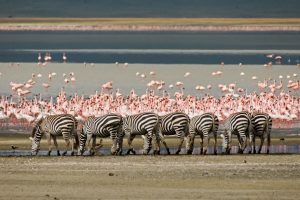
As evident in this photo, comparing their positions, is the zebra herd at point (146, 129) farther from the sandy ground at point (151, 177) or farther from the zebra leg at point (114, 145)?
the sandy ground at point (151, 177)

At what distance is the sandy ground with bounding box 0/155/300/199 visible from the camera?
23188mm

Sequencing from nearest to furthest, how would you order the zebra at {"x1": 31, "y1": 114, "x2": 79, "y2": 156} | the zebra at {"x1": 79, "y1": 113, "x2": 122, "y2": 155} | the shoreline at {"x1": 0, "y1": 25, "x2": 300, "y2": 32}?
1. the zebra at {"x1": 79, "y1": 113, "x2": 122, "y2": 155}
2. the zebra at {"x1": 31, "y1": 114, "x2": 79, "y2": 156}
3. the shoreline at {"x1": 0, "y1": 25, "x2": 300, "y2": 32}

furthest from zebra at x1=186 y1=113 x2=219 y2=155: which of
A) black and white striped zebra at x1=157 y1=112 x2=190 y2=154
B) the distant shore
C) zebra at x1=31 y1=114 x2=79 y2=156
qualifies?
the distant shore

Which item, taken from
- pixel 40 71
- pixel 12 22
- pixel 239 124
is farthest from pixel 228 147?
pixel 12 22

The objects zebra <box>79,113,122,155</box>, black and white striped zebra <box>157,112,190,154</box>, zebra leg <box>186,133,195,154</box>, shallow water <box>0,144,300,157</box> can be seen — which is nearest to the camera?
zebra <box>79,113,122,155</box>

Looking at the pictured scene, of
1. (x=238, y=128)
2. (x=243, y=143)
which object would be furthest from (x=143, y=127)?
(x=243, y=143)

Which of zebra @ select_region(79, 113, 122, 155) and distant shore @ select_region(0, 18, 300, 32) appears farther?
distant shore @ select_region(0, 18, 300, 32)

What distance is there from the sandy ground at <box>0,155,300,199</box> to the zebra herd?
1173mm

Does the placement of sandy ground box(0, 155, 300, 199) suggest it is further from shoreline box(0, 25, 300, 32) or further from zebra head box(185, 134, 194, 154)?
shoreline box(0, 25, 300, 32)

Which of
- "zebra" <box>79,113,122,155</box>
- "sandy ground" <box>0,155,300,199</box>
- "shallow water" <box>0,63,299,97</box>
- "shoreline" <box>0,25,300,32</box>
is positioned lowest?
"sandy ground" <box>0,155,300,199</box>

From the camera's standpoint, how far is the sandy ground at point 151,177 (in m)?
23.2

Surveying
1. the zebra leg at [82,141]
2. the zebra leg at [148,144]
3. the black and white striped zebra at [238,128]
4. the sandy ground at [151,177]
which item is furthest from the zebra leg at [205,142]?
the zebra leg at [82,141]

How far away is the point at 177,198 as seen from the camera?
74.0ft

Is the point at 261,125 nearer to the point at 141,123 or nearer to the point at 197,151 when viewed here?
the point at 197,151
